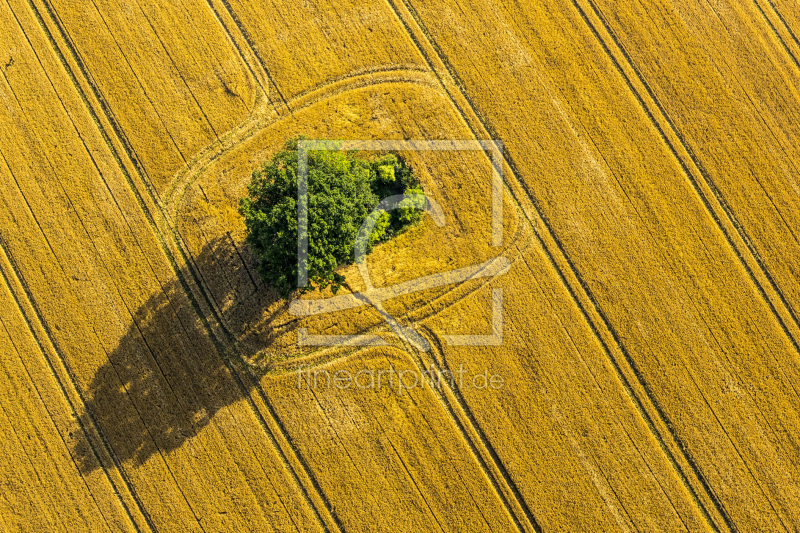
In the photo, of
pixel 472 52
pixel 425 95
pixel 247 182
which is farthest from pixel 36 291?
pixel 472 52

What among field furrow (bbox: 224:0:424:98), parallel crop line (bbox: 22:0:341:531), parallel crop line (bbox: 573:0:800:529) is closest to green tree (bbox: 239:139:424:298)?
parallel crop line (bbox: 22:0:341:531)

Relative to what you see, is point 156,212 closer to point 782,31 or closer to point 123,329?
point 123,329

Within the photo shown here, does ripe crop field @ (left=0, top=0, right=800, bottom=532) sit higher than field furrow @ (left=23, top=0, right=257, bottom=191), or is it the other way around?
field furrow @ (left=23, top=0, right=257, bottom=191)

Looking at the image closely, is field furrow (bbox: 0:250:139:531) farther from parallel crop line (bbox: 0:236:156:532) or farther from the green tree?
the green tree

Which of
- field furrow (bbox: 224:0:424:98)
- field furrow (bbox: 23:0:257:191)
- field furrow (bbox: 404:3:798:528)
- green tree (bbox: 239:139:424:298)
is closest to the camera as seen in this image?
green tree (bbox: 239:139:424:298)

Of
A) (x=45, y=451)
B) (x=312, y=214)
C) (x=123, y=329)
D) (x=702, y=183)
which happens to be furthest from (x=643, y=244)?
(x=45, y=451)

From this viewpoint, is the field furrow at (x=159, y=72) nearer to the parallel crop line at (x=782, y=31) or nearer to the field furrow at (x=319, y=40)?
the field furrow at (x=319, y=40)

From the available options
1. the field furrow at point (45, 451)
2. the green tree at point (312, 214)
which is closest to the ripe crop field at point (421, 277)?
the field furrow at point (45, 451)

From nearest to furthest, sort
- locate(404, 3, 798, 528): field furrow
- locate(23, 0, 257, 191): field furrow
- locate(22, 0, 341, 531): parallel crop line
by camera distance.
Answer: locate(22, 0, 341, 531): parallel crop line, locate(404, 3, 798, 528): field furrow, locate(23, 0, 257, 191): field furrow
